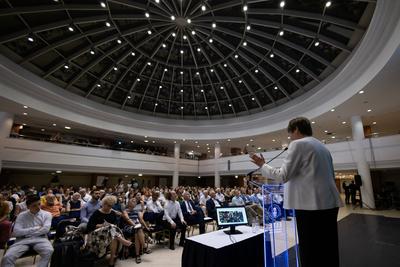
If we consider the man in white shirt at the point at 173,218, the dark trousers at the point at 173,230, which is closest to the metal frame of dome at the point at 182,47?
the man in white shirt at the point at 173,218

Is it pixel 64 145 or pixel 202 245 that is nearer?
pixel 202 245

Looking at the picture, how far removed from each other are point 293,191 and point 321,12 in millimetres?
10891

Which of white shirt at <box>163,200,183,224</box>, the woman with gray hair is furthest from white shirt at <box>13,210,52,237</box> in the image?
white shirt at <box>163,200,183,224</box>

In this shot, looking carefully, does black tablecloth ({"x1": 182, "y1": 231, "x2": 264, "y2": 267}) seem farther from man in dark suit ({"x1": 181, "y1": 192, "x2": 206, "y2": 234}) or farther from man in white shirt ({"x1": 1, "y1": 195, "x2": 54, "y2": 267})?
man in dark suit ({"x1": 181, "y1": 192, "x2": 206, "y2": 234})

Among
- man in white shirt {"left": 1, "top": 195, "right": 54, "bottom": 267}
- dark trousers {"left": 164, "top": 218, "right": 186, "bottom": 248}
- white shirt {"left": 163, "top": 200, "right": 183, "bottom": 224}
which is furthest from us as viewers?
white shirt {"left": 163, "top": 200, "right": 183, "bottom": 224}

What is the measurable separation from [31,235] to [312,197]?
456cm

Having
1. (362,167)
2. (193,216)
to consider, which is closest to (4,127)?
(193,216)

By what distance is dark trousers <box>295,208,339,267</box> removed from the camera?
4.90ft

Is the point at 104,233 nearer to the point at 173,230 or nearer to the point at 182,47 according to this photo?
the point at 173,230

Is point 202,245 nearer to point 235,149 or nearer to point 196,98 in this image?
point 196,98

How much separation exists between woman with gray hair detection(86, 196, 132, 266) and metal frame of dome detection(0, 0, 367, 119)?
9.81 metres

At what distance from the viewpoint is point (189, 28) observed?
1270cm

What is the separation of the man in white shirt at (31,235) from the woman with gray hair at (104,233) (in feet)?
2.15

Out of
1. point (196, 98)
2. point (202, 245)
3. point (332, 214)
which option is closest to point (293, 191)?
point (332, 214)
